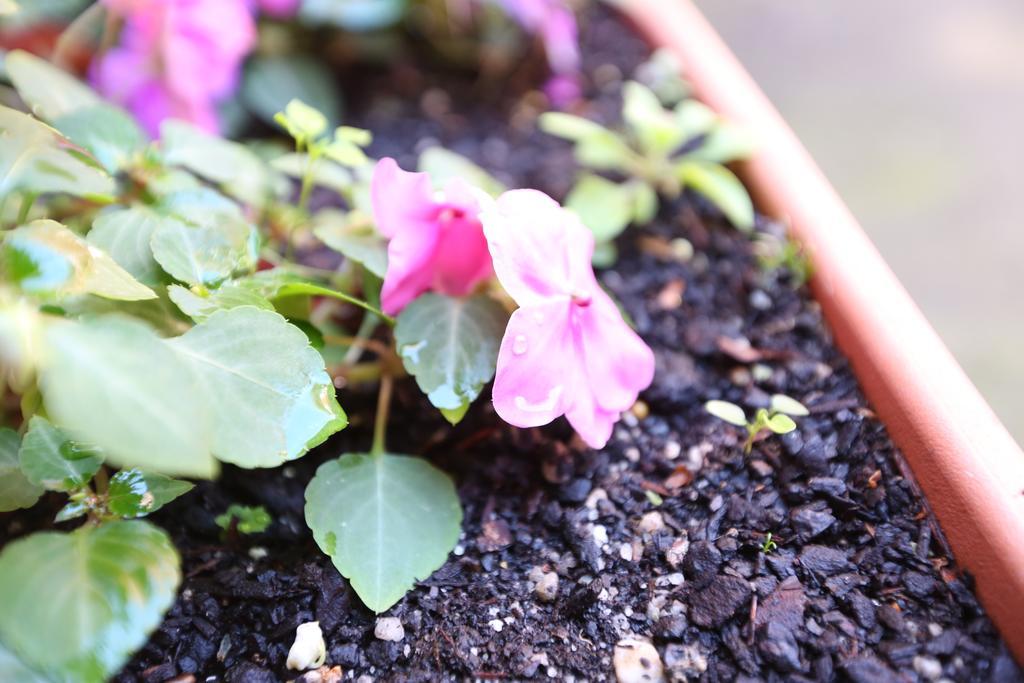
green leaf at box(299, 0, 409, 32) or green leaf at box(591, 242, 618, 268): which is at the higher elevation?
green leaf at box(591, 242, 618, 268)

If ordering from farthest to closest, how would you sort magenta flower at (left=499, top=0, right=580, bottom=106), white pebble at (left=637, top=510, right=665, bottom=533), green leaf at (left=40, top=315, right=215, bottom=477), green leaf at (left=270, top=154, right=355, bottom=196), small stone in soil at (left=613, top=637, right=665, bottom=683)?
magenta flower at (left=499, top=0, right=580, bottom=106)
green leaf at (left=270, top=154, right=355, bottom=196)
white pebble at (left=637, top=510, right=665, bottom=533)
small stone in soil at (left=613, top=637, right=665, bottom=683)
green leaf at (left=40, top=315, right=215, bottom=477)

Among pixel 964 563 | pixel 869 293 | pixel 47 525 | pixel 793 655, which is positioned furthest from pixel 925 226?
pixel 47 525

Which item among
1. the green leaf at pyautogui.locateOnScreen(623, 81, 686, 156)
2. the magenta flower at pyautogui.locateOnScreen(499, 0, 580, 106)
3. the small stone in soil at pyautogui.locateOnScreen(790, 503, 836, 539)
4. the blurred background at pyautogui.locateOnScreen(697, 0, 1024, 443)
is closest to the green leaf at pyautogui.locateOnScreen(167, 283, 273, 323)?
the small stone in soil at pyautogui.locateOnScreen(790, 503, 836, 539)

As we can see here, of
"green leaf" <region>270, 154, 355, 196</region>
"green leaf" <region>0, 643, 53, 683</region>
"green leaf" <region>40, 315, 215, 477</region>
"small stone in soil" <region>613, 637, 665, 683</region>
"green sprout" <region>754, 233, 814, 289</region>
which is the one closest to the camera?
"green leaf" <region>40, 315, 215, 477</region>

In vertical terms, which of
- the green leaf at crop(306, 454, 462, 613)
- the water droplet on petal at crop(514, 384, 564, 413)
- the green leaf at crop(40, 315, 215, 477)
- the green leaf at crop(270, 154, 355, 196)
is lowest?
the green leaf at crop(306, 454, 462, 613)

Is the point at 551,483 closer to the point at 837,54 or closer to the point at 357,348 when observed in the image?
the point at 357,348

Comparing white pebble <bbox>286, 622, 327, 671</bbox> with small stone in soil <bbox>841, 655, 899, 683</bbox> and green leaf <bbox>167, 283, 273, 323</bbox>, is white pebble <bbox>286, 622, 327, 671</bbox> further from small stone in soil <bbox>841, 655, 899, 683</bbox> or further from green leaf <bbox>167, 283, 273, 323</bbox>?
small stone in soil <bbox>841, 655, 899, 683</bbox>

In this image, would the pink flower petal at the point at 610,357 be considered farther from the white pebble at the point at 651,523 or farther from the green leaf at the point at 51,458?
the green leaf at the point at 51,458
